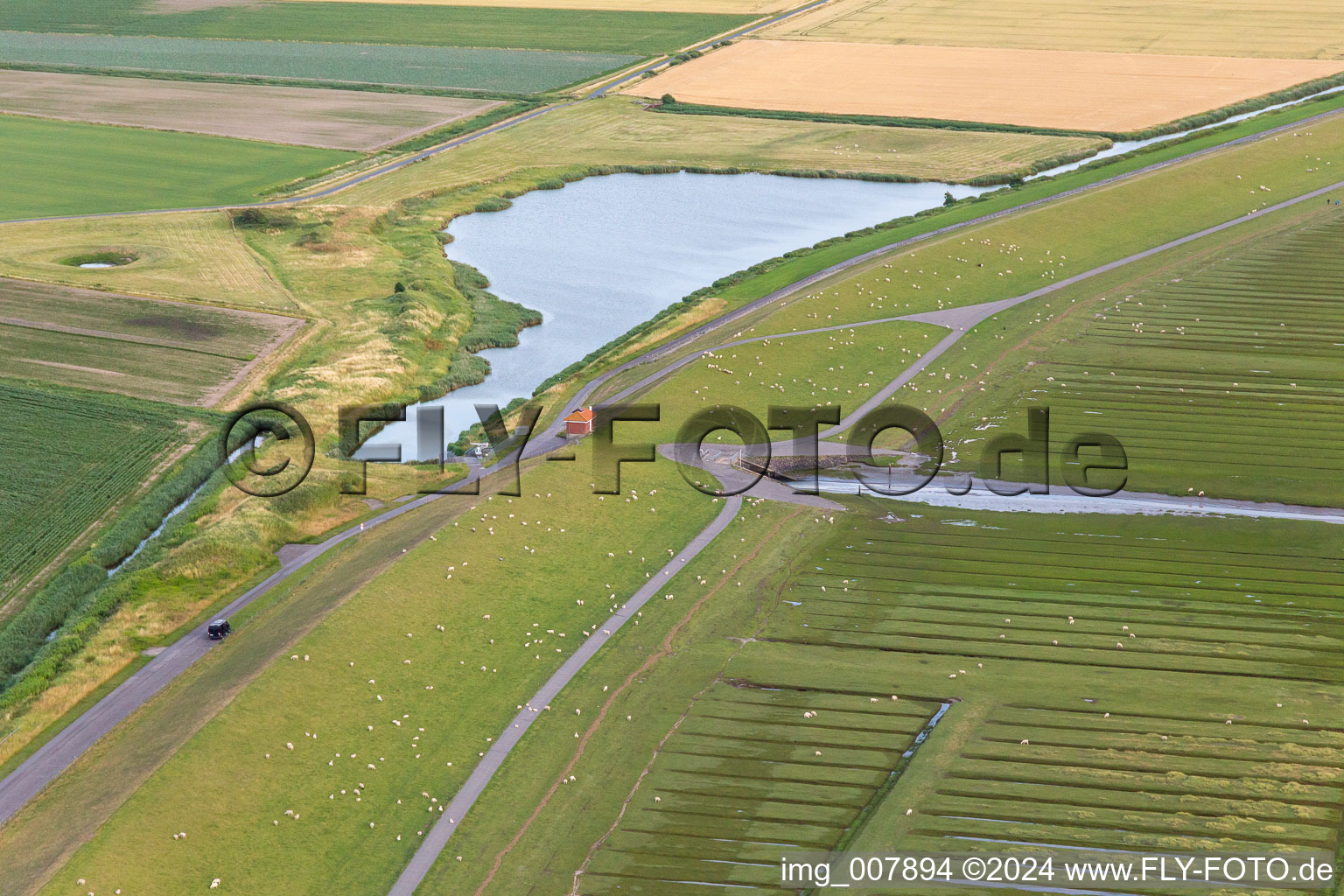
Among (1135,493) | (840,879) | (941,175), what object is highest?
(941,175)

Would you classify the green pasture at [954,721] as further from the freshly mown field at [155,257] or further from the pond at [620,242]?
the freshly mown field at [155,257]

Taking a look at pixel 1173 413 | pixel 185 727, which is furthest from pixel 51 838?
pixel 1173 413

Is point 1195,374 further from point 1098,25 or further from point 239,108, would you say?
point 1098,25

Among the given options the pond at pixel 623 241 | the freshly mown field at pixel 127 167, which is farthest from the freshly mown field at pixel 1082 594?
the freshly mown field at pixel 127 167

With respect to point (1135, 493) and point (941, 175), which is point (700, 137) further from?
point (1135, 493)

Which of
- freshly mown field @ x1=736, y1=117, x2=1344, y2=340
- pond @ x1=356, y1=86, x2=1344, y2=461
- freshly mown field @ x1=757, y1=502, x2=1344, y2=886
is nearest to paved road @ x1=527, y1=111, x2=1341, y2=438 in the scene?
freshly mown field @ x1=736, y1=117, x2=1344, y2=340

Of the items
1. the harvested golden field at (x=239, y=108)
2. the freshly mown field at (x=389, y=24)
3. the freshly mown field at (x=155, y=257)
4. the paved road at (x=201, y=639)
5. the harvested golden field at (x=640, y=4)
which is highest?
the harvested golden field at (x=640, y=4)

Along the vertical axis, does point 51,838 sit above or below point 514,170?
below
